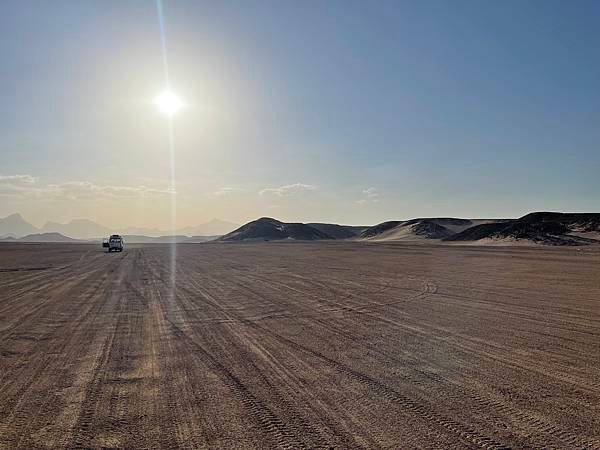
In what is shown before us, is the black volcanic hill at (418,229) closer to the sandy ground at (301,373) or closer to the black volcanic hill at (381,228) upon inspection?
the black volcanic hill at (381,228)

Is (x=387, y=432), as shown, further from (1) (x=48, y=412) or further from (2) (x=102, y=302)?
(2) (x=102, y=302)

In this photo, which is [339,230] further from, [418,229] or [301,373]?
[301,373]

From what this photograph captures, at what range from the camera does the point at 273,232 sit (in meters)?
140

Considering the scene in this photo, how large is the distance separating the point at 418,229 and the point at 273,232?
145 feet

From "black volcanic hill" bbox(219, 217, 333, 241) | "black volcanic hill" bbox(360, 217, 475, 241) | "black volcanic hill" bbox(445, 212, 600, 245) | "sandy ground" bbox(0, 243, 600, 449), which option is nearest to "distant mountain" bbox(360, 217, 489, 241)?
"black volcanic hill" bbox(360, 217, 475, 241)

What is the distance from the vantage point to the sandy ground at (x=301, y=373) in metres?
4.98

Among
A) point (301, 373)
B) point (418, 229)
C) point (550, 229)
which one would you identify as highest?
point (418, 229)

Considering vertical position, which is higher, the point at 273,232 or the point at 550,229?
the point at 273,232

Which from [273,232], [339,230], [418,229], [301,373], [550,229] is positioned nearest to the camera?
[301,373]

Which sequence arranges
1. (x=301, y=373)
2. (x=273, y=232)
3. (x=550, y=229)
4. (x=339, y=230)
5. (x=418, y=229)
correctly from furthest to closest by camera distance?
(x=339, y=230) < (x=273, y=232) < (x=418, y=229) < (x=550, y=229) < (x=301, y=373)

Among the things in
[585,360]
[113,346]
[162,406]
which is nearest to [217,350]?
[113,346]

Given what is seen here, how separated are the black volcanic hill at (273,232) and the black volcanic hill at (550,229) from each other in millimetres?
63465

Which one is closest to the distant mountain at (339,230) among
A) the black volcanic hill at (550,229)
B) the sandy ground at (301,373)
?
the black volcanic hill at (550,229)

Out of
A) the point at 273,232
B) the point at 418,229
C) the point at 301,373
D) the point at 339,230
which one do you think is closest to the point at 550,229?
the point at 418,229
